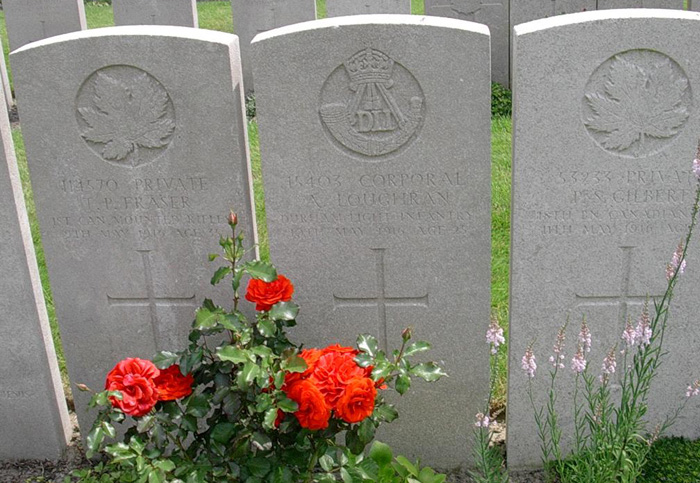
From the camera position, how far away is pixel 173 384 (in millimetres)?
2930

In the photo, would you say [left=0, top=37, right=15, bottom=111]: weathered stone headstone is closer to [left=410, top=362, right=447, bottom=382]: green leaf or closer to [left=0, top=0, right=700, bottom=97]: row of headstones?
[left=0, top=0, right=700, bottom=97]: row of headstones

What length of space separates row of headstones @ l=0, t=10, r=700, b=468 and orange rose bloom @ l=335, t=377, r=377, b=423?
2.53 ft

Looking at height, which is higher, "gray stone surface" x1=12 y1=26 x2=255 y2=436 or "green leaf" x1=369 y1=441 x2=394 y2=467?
"gray stone surface" x1=12 y1=26 x2=255 y2=436

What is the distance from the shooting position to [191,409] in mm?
2854

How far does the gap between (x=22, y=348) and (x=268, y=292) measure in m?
1.33

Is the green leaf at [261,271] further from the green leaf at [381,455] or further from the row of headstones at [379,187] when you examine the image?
the green leaf at [381,455]

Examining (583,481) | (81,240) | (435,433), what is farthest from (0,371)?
(583,481)

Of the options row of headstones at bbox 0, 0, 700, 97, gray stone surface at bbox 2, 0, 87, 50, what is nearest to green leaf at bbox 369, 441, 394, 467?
row of headstones at bbox 0, 0, 700, 97

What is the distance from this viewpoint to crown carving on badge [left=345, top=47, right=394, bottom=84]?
3.00 meters

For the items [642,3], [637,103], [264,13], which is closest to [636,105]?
[637,103]

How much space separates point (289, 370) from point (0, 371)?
65.2 inches

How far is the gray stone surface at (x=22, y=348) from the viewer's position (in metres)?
3.38

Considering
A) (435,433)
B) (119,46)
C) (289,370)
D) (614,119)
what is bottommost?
(435,433)

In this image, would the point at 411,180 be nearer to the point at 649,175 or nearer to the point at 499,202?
the point at 649,175
